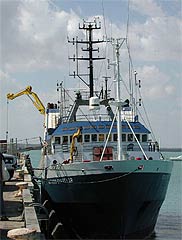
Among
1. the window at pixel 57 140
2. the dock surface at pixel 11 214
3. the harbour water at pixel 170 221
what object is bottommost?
the harbour water at pixel 170 221

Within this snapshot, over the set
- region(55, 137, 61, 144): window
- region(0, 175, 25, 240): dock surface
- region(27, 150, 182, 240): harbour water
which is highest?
region(55, 137, 61, 144): window

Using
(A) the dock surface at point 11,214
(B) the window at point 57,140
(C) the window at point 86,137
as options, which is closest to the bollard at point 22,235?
(A) the dock surface at point 11,214

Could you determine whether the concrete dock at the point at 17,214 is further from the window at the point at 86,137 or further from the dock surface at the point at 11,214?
the window at the point at 86,137

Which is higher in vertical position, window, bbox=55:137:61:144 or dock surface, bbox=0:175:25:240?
window, bbox=55:137:61:144

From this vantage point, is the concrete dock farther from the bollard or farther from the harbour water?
the harbour water

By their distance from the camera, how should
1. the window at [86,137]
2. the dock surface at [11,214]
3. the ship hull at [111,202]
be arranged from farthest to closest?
the window at [86,137], the ship hull at [111,202], the dock surface at [11,214]

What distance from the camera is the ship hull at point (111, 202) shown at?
17984mm

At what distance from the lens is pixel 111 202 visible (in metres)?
18.1

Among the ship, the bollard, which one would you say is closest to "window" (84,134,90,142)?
the ship

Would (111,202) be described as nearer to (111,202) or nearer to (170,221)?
(111,202)

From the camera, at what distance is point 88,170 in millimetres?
18438

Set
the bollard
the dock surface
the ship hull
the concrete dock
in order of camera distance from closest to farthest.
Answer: the bollard
the concrete dock
the dock surface
the ship hull

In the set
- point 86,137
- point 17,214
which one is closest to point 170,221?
point 86,137

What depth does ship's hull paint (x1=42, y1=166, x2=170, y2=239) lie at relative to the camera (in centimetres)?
1798
